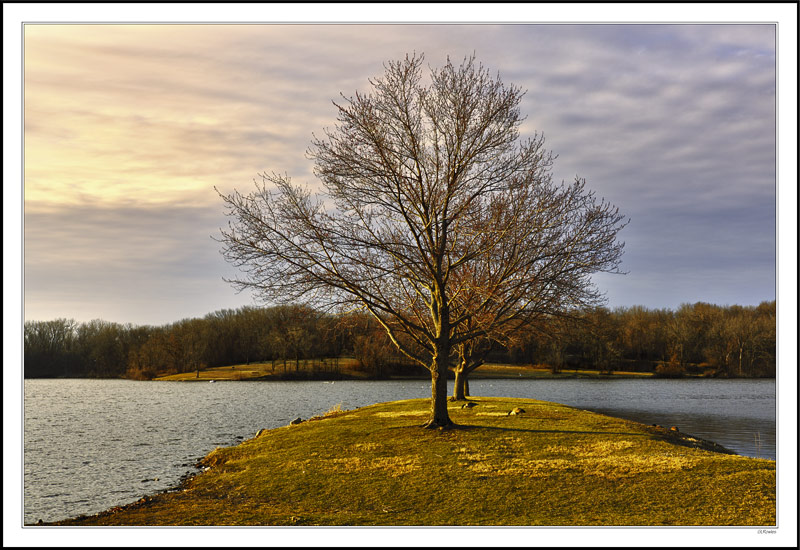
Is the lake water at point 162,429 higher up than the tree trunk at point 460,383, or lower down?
lower down

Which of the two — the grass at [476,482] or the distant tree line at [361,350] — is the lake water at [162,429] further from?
the distant tree line at [361,350]

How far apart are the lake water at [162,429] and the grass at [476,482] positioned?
4.22m

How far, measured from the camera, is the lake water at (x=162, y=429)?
20.4 metres

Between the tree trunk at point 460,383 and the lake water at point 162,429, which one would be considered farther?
the tree trunk at point 460,383

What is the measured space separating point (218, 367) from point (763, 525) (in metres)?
111

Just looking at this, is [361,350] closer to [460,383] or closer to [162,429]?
[162,429]

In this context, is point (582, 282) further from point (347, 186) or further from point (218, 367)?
point (218, 367)

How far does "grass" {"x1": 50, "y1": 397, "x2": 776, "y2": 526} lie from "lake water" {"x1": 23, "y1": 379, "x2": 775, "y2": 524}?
4.22 m

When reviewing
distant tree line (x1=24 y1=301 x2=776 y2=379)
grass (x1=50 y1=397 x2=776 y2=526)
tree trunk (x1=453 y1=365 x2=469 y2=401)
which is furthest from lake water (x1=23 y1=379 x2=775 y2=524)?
distant tree line (x1=24 y1=301 x2=776 y2=379)

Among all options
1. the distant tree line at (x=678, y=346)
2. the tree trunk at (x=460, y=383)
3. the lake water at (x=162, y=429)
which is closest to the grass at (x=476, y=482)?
the lake water at (x=162, y=429)

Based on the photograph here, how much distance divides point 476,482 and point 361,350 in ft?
193

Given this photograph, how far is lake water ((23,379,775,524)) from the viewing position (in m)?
20.4

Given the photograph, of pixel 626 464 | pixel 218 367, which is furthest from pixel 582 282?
pixel 218 367

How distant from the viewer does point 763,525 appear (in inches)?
402
